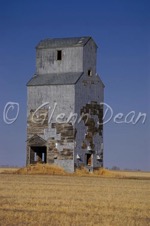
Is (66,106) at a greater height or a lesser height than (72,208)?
greater

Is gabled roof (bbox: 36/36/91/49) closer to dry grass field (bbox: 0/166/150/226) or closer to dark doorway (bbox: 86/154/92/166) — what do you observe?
dark doorway (bbox: 86/154/92/166)

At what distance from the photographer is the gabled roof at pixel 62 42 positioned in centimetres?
5219

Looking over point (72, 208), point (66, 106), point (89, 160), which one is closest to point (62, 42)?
point (66, 106)

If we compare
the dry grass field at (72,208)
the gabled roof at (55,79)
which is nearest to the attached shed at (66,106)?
the gabled roof at (55,79)

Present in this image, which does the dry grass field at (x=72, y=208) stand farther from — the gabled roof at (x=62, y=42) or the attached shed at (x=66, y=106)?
the gabled roof at (x=62, y=42)

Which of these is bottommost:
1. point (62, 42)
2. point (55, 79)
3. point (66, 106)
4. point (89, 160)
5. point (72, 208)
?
point (72, 208)

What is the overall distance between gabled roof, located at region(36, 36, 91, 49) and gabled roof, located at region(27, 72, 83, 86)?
89.1 inches

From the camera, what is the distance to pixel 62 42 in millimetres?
52812

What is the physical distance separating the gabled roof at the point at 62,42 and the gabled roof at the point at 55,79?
7.43 ft

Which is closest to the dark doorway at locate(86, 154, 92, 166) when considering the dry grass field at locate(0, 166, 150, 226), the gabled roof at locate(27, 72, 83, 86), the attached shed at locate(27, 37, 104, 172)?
the attached shed at locate(27, 37, 104, 172)

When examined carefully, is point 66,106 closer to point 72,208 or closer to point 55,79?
point 55,79

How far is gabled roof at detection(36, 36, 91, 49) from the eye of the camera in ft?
171

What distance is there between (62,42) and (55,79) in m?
3.07

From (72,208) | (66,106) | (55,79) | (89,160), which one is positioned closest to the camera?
(72,208)
